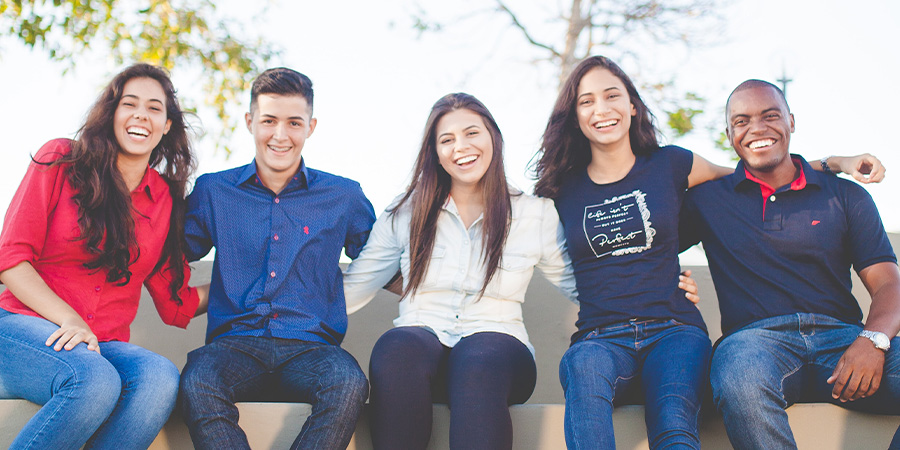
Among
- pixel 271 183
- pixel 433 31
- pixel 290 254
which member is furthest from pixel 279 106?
pixel 433 31

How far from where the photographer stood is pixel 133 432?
213 centimetres

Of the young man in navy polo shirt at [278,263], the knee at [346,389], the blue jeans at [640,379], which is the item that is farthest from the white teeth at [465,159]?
the knee at [346,389]

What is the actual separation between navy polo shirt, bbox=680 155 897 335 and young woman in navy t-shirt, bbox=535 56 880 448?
6.0 inches

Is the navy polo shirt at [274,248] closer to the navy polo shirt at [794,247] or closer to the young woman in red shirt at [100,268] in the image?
the young woman in red shirt at [100,268]

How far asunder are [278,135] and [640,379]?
1.54 metres

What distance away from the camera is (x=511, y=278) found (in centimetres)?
264

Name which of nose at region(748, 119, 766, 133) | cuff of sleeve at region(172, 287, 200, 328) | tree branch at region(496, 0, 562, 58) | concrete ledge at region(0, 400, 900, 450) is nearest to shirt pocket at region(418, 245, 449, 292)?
concrete ledge at region(0, 400, 900, 450)

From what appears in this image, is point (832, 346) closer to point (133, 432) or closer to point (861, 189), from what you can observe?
point (861, 189)

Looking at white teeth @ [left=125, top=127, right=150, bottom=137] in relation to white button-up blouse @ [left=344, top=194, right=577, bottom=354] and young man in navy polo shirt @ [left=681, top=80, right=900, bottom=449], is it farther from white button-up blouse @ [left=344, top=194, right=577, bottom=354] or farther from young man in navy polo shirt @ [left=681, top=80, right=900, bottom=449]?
young man in navy polo shirt @ [left=681, top=80, right=900, bottom=449]

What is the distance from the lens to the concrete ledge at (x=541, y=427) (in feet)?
7.70

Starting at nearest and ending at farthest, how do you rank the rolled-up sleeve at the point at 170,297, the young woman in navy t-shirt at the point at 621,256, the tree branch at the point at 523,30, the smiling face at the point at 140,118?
the young woman in navy t-shirt at the point at 621,256 → the smiling face at the point at 140,118 → the rolled-up sleeve at the point at 170,297 → the tree branch at the point at 523,30

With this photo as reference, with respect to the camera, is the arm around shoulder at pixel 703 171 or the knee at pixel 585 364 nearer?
the knee at pixel 585 364

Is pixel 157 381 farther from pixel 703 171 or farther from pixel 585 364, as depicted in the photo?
pixel 703 171

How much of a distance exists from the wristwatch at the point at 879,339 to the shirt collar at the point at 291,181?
77.1 inches
